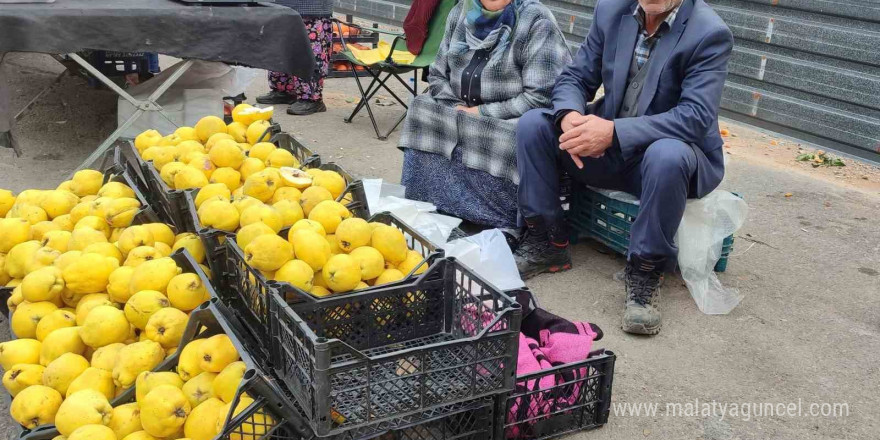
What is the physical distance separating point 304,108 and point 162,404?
5152 mm

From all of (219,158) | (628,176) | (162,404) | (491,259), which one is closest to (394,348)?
(162,404)

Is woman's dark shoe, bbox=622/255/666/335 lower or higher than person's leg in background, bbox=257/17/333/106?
lower

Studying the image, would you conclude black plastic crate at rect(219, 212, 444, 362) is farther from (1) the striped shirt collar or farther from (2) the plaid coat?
(1) the striped shirt collar

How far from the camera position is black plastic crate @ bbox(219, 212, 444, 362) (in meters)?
2.20

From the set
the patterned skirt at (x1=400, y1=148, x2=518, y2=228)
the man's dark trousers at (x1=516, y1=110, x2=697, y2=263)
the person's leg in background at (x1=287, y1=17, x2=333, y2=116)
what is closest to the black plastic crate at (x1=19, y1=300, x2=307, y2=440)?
the man's dark trousers at (x1=516, y1=110, x2=697, y2=263)

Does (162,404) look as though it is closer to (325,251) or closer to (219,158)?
(325,251)

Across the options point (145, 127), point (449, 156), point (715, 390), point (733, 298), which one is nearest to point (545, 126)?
point (449, 156)

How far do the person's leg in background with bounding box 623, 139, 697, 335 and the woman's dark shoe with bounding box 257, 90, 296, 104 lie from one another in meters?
4.63

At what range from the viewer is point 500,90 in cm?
420

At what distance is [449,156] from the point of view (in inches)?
170

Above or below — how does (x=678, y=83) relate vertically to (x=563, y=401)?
above

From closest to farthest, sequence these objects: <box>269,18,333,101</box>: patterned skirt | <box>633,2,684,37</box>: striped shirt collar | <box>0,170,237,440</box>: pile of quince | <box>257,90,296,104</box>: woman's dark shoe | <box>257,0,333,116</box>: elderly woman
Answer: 1. <box>0,170,237,440</box>: pile of quince
2. <box>633,2,684,37</box>: striped shirt collar
3. <box>257,0,333,116</box>: elderly woman
4. <box>269,18,333,101</box>: patterned skirt
5. <box>257,90,296,104</box>: woman's dark shoe

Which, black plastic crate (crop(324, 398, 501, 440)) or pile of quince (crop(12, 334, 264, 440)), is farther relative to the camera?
black plastic crate (crop(324, 398, 501, 440))

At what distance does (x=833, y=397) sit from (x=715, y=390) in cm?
45
